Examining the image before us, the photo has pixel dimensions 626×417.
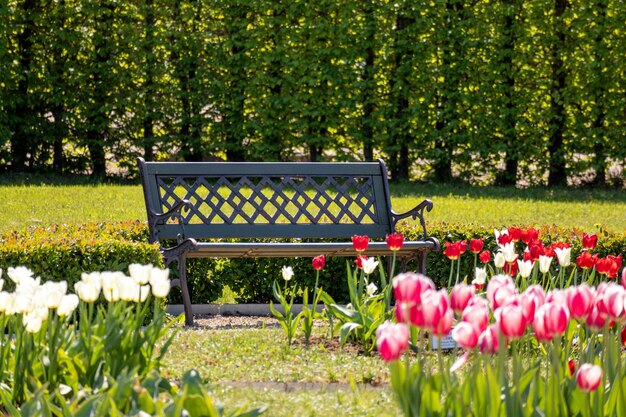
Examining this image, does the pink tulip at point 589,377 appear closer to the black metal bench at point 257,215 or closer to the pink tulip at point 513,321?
the pink tulip at point 513,321

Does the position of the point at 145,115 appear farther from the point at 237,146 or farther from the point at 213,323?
the point at 213,323

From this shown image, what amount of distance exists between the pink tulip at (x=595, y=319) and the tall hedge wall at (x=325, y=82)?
1211 cm

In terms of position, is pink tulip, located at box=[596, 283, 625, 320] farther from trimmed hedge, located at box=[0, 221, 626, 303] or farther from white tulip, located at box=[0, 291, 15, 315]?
trimmed hedge, located at box=[0, 221, 626, 303]

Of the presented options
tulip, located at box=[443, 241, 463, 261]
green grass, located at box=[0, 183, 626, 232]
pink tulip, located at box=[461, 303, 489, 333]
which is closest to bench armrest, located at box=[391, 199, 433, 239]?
tulip, located at box=[443, 241, 463, 261]

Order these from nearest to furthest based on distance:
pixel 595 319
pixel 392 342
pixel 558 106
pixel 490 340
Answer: pixel 392 342 < pixel 490 340 < pixel 595 319 < pixel 558 106

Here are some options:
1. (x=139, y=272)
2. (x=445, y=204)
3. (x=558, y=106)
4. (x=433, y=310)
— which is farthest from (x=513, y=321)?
(x=558, y=106)

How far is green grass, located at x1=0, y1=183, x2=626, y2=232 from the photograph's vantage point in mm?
10922

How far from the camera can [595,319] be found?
2.99m

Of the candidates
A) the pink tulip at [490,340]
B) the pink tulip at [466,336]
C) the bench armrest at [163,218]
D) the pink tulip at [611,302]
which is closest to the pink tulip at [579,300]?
the pink tulip at [611,302]

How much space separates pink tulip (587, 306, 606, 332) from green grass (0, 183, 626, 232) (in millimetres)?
6953

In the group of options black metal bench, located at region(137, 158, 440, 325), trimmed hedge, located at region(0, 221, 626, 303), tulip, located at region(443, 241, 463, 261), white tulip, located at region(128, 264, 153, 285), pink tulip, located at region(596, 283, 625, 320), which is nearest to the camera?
pink tulip, located at region(596, 283, 625, 320)

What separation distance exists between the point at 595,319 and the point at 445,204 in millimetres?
9636

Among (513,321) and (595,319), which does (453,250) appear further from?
(513,321)

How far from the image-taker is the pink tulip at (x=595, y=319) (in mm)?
2971
